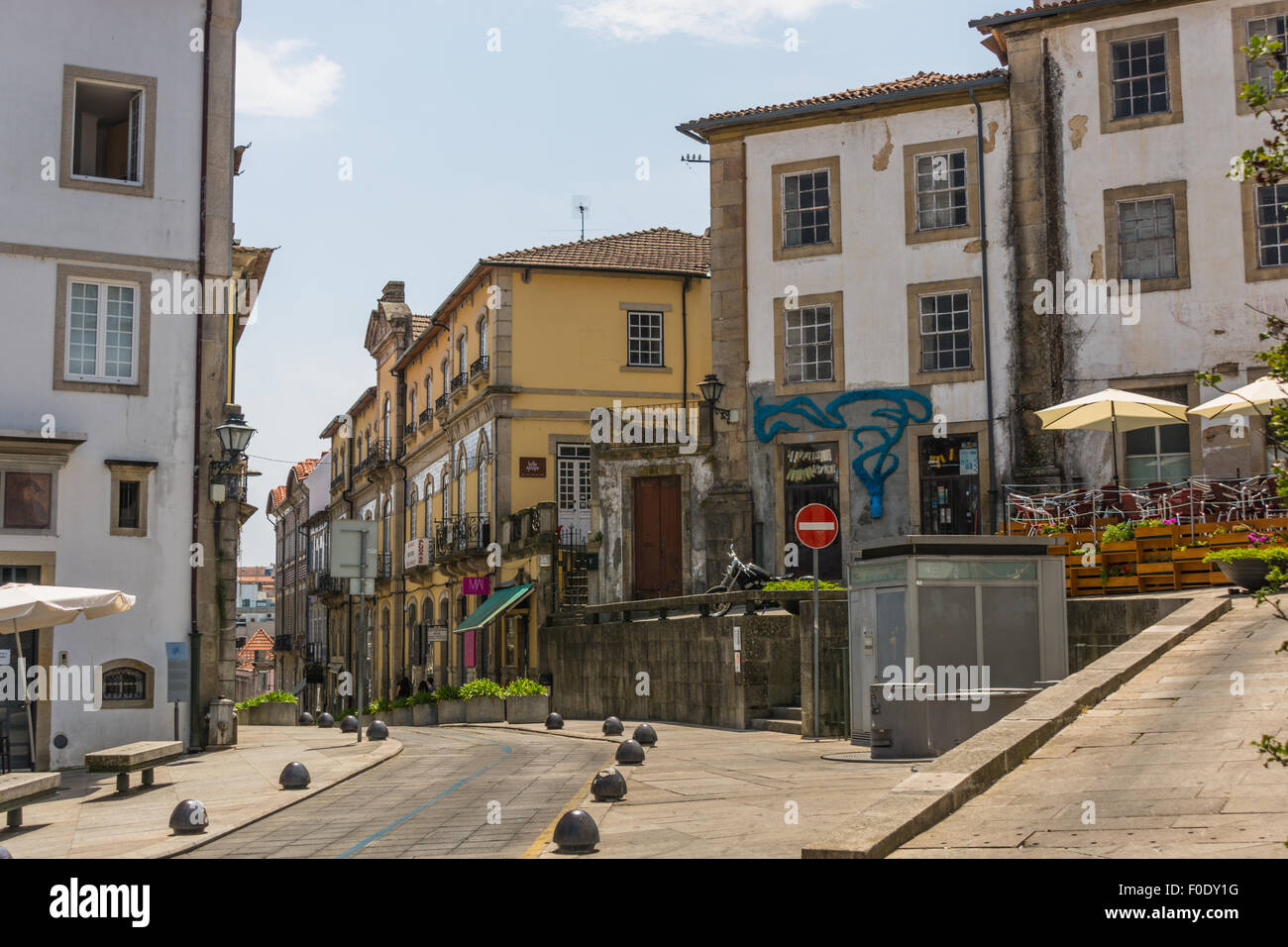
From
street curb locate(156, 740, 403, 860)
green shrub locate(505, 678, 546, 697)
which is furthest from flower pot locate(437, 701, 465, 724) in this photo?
street curb locate(156, 740, 403, 860)

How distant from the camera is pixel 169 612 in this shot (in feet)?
78.6

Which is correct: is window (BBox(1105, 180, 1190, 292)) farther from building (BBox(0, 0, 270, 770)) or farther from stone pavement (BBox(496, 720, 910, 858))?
building (BBox(0, 0, 270, 770))

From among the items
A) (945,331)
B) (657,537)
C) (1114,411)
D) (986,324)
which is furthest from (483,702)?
(1114,411)

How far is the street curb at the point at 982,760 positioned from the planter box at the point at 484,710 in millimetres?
16557

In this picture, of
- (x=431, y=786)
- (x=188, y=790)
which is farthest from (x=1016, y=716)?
(x=188, y=790)

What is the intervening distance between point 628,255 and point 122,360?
21.3 m

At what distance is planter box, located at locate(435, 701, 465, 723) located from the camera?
3192 cm

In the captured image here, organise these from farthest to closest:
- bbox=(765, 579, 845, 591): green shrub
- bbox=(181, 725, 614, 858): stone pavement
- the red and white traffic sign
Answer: bbox=(765, 579, 845, 591): green shrub → the red and white traffic sign → bbox=(181, 725, 614, 858): stone pavement

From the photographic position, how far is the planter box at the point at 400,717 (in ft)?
114

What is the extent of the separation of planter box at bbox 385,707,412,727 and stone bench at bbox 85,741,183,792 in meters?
17.2

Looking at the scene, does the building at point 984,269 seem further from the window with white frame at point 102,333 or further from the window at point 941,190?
the window with white frame at point 102,333

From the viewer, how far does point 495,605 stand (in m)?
39.4

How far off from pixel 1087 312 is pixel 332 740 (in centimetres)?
1629
